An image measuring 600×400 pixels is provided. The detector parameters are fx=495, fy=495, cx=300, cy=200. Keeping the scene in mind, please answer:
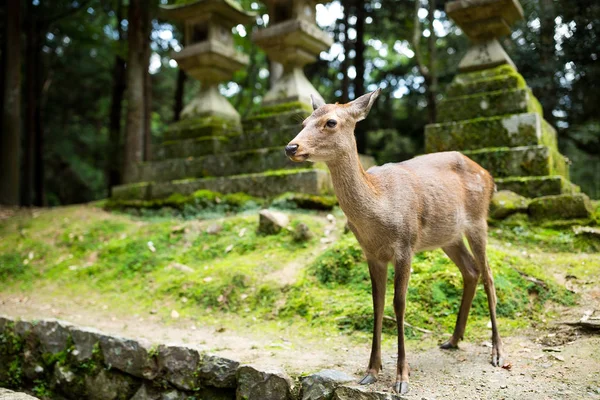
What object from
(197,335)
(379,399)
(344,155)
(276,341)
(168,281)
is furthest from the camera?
(168,281)

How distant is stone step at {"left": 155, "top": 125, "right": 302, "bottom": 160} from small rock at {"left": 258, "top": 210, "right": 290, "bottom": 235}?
1.74m

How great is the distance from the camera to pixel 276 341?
4.46m

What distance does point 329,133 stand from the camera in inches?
127

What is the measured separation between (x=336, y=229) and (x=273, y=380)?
9.79ft

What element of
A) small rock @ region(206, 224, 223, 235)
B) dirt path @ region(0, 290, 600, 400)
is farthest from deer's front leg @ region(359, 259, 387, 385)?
small rock @ region(206, 224, 223, 235)

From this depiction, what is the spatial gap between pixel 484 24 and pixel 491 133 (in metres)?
1.79

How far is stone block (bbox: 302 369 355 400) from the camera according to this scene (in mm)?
3285

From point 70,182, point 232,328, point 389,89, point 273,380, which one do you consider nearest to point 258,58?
point 389,89

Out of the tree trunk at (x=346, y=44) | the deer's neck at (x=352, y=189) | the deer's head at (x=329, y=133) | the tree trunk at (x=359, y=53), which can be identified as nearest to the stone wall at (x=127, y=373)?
the deer's neck at (x=352, y=189)

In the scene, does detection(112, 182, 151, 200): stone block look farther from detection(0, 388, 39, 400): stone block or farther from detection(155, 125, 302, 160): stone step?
detection(0, 388, 39, 400): stone block

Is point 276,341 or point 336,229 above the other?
point 336,229

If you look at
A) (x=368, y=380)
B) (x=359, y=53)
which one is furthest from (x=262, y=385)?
(x=359, y=53)

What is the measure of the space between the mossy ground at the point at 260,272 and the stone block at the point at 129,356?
92 centimetres

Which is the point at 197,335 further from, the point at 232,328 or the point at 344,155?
the point at 344,155
